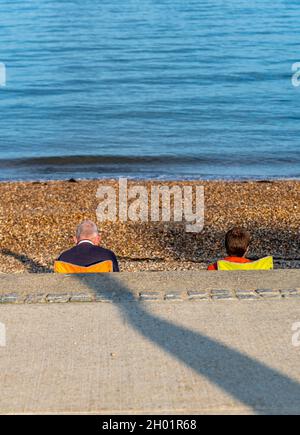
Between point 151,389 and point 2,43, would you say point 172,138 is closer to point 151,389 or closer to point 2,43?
point 151,389

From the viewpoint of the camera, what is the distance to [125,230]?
1138 cm

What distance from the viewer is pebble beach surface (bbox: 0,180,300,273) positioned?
1002cm

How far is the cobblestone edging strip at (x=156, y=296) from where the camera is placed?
578 centimetres

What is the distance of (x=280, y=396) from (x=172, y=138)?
1664 centimetres

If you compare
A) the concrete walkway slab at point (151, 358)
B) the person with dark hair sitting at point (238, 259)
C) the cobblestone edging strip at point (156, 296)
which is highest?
the person with dark hair sitting at point (238, 259)

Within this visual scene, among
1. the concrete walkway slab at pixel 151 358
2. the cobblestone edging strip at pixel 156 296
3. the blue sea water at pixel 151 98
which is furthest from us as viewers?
the blue sea water at pixel 151 98

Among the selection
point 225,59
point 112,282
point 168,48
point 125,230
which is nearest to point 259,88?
point 225,59

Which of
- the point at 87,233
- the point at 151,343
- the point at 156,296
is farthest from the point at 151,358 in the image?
the point at 87,233

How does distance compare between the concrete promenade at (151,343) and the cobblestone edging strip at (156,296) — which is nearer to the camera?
the concrete promenade at (151,343)

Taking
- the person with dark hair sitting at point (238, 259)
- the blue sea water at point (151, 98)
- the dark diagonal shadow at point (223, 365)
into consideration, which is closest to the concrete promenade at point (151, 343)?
the dark diagonal shadow at point (223, 365)

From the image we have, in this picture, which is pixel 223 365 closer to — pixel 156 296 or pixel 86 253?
pixel 156 296

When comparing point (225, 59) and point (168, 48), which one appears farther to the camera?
point (168, 48)

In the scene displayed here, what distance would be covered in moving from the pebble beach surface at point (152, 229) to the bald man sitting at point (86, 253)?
2639 millimetres

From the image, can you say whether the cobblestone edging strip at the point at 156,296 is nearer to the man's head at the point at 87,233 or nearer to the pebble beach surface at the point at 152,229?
the man's head at the point at 87,233
